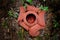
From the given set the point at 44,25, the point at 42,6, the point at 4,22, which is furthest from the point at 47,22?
the point at 4,22

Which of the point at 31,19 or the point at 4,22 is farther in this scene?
the point at 31,19

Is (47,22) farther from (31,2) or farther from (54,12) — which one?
(31,2)

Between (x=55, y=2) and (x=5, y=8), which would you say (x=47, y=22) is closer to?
(x=55, y=2)

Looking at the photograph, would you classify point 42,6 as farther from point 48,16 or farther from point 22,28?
point 22,28

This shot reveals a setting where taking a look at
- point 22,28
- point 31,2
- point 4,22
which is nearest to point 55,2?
point 31,2

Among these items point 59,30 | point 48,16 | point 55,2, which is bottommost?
point 59,30

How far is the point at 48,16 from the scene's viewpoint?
336cm

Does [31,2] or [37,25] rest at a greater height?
[31,2]

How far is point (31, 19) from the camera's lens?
10.9 feet

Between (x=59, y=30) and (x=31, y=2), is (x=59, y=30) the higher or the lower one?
the lower one

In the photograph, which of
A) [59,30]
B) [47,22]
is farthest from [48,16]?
[59,30]

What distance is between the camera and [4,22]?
3123 mm

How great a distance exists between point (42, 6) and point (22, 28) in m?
0.53

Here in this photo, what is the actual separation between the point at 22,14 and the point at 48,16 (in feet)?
1.48
